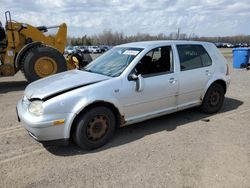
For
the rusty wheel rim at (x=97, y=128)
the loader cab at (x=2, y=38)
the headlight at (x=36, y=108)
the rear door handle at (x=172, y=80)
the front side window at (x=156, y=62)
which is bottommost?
the rusty wheel rim at (x=97, y=128)

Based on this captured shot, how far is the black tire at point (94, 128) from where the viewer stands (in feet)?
13.5

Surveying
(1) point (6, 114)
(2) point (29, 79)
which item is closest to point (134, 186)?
(1) point (6, 114)

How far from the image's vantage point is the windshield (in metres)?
4.75

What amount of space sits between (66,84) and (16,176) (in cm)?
153

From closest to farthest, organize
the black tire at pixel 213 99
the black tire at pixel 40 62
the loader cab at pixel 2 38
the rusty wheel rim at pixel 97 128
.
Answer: the rusty wheel rim at pixel 97 128
the black tire at pixel 213 99
the black tire at pixel 40 62
the loader cab at pixel 2 38

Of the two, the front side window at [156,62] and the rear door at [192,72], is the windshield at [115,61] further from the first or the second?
the rear door at [192,72]

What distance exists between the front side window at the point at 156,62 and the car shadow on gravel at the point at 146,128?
112 centimetres

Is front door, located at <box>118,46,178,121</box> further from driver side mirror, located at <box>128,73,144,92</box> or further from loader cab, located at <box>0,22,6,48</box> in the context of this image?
loader cab, located at <box>0,22,6,48</box>

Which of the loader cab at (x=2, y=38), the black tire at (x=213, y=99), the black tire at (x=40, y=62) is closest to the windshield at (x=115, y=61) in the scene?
the black tire at (x=213, y=99)

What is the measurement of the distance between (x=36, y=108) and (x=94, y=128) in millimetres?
947

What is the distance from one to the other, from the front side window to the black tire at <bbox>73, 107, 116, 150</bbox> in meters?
1.00

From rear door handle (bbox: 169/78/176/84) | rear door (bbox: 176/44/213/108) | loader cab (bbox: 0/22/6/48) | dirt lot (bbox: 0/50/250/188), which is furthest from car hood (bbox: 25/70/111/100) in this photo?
loader cab (bbox: 0/22/6/48)

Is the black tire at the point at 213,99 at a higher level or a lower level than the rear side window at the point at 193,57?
lower

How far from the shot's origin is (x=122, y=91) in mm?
4453
